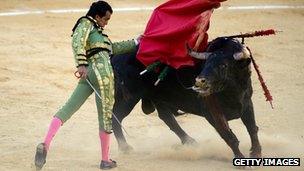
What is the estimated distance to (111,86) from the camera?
6543 millimetres

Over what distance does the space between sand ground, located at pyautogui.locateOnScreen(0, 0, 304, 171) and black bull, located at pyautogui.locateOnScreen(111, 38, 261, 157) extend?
13.1 inches

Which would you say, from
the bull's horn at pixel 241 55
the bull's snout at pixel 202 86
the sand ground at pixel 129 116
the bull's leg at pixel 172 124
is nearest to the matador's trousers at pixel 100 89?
the sand ground at pixel 129 116

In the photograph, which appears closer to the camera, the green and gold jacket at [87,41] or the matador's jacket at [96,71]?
the green and gold jacket at [87,41]

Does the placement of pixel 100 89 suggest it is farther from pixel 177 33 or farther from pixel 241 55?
pixel 241 55

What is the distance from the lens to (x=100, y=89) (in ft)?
21.4

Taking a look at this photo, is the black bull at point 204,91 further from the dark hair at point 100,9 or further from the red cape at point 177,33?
the dark hair at point 100,9

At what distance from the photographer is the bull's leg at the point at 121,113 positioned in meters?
7.60

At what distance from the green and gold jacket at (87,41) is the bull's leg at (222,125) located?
1110mm

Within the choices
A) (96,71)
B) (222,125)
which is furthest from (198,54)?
(96,71)

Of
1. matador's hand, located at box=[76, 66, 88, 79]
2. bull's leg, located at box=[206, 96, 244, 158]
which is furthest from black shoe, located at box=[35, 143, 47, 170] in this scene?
bull's leg, located at box=[206, 96, 244, 158]

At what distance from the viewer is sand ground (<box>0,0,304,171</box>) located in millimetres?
7254

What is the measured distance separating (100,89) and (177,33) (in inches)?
43.8

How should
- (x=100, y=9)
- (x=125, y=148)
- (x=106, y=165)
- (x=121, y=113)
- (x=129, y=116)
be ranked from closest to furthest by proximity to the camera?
(x=100, y=9) → (x=106, y=165) → (x=125, y=148) → (x=121, y=113) → (x=129, y=116)

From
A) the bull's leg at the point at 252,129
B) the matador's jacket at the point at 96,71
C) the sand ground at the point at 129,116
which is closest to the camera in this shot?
the matador's jacket at the point at 96,71
